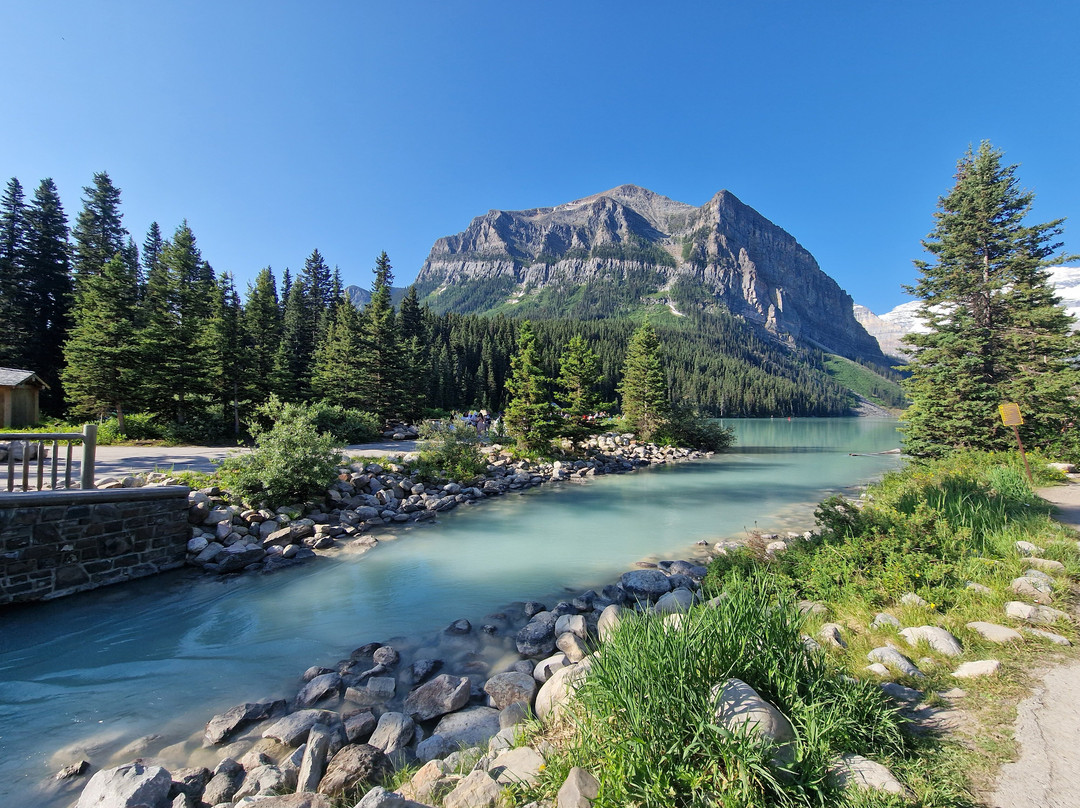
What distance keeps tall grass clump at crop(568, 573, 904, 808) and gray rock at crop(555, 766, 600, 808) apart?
0.24 feet

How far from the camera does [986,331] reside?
15867mm

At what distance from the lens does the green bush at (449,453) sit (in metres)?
18.2

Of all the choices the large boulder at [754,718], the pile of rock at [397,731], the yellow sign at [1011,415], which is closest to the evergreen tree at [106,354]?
the pile of rock at [397,731]

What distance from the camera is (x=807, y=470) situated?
28016mm

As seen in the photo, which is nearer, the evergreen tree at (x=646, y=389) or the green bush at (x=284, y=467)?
the green bush at (x=284, y=467)

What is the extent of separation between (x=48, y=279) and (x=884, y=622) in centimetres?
4986

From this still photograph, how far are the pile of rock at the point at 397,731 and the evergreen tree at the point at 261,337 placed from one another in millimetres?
25717

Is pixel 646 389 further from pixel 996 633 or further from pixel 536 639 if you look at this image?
pixel 996 633

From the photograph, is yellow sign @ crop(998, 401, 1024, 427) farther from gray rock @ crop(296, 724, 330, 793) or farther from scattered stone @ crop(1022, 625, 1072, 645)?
gray rock @ crop(296, 724, 330, 793)

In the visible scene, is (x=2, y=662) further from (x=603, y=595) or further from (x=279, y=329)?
(x=279, y=329)

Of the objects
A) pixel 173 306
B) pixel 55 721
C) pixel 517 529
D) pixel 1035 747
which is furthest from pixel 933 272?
pixel 173 306

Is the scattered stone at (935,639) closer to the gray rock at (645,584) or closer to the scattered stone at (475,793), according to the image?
the gray rock at (645,584)

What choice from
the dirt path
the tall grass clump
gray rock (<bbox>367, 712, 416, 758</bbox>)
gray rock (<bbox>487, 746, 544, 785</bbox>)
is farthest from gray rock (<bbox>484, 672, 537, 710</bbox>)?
the dirt path

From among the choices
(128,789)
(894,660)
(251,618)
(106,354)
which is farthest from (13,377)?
(894,660)
